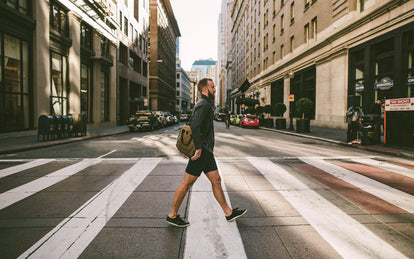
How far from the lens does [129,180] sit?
548cm

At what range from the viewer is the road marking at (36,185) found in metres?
4.30

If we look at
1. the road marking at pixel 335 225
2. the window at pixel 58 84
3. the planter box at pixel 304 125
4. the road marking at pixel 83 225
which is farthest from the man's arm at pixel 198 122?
the window at pixel 58 84

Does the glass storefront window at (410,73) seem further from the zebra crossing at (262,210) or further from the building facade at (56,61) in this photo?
the building facade at (56,61)

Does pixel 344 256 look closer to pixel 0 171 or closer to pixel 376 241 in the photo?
pixel 376 241

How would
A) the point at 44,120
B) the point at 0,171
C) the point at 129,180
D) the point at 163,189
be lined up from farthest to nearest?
the point at 44,120 < the point at 0,171 < the point at 129,180 < the point at 163,189

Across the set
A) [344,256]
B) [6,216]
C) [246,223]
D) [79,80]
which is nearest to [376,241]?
Result: [344,256]

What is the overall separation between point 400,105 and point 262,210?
8.93 meters

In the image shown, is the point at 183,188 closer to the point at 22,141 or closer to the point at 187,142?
the point at 187,142

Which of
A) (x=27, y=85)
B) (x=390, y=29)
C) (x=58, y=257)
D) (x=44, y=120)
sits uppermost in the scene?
(x=390, y=29)

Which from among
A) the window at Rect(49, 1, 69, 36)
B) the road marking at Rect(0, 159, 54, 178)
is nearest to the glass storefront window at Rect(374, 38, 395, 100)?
the road marking at Rect(0, 159, 54, 178)

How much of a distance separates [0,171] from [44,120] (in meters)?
6.77

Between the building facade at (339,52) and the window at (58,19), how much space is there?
19.7 metres

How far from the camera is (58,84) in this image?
1852 centimetres

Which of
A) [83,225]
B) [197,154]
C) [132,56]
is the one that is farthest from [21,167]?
[132,56]
